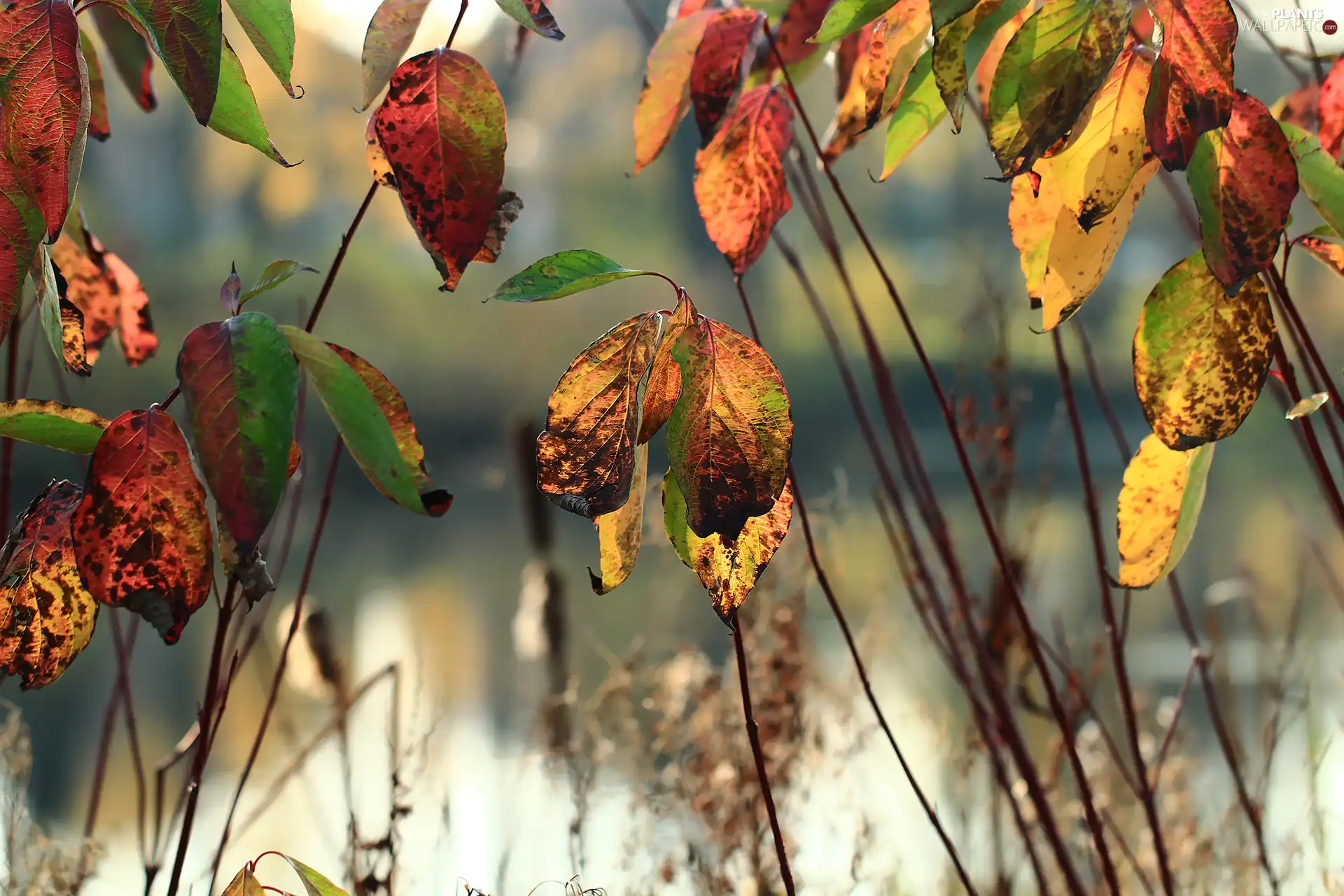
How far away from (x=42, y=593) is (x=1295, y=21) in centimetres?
54

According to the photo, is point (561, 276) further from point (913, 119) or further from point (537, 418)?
point (537, 418)

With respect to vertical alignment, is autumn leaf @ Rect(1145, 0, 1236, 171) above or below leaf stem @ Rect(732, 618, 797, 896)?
above

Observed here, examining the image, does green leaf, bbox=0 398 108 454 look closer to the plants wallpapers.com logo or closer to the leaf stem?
the leaf stem

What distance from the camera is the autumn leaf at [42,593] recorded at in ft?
1.02

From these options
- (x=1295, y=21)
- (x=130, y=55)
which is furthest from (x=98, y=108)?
(x=1295, y=21)

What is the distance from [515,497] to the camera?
5.52 metres

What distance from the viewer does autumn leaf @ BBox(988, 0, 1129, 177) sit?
306 mm

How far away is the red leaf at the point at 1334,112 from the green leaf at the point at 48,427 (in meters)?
0.43

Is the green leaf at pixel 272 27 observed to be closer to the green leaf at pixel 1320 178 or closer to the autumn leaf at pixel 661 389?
the autumn leaf at pixel 661 389

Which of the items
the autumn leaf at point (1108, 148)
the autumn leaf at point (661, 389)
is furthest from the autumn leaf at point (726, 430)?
the autumn leaf at point (1108, 148)

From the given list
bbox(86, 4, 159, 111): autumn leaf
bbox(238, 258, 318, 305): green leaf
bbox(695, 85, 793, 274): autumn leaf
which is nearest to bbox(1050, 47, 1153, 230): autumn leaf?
bbox(695, 85, 793, 274): autumn leaf

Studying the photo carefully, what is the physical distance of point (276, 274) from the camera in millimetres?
320

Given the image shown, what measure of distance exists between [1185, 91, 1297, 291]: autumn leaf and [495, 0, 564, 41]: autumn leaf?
18cm

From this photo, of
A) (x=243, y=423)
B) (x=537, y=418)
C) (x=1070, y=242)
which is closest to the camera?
(x=243, y=423)
